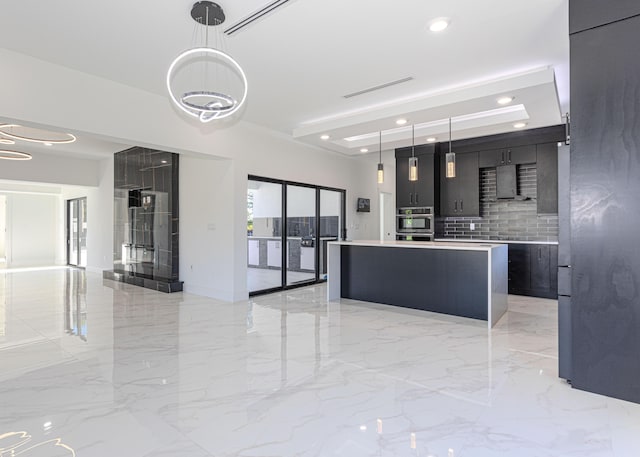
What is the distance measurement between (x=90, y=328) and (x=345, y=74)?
4.16 meters

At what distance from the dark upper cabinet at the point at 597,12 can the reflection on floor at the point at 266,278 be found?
5107 mm

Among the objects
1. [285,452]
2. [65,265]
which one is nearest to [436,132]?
[285,452]

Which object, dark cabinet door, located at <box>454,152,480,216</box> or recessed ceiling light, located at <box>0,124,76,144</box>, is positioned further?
dark cabinet door, located at <box>454,152,480,216</box>

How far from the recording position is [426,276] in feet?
16.5

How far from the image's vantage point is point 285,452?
193 centimetres

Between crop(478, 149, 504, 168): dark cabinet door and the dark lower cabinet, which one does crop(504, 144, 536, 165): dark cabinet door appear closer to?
crop(478, 149, 504, 168): dark cabinet door

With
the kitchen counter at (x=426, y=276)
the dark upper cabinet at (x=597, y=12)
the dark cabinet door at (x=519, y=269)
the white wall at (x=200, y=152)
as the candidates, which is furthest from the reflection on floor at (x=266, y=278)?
the dark upper cabinet at (x=597, y=12)

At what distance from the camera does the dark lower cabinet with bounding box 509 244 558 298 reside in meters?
5.91

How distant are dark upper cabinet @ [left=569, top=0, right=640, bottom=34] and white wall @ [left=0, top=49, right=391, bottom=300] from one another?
4387 mm

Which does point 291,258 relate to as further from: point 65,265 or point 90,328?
point 65,265

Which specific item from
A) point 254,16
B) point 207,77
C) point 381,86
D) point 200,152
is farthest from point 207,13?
point 200,152

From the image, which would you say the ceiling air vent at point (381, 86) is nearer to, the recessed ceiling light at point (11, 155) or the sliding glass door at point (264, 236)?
the sliding glass door at point (264, 236)

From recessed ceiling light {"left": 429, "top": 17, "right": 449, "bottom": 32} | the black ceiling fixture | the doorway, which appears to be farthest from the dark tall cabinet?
the doorway

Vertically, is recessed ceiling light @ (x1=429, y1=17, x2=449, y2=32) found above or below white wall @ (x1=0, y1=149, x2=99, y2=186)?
above
